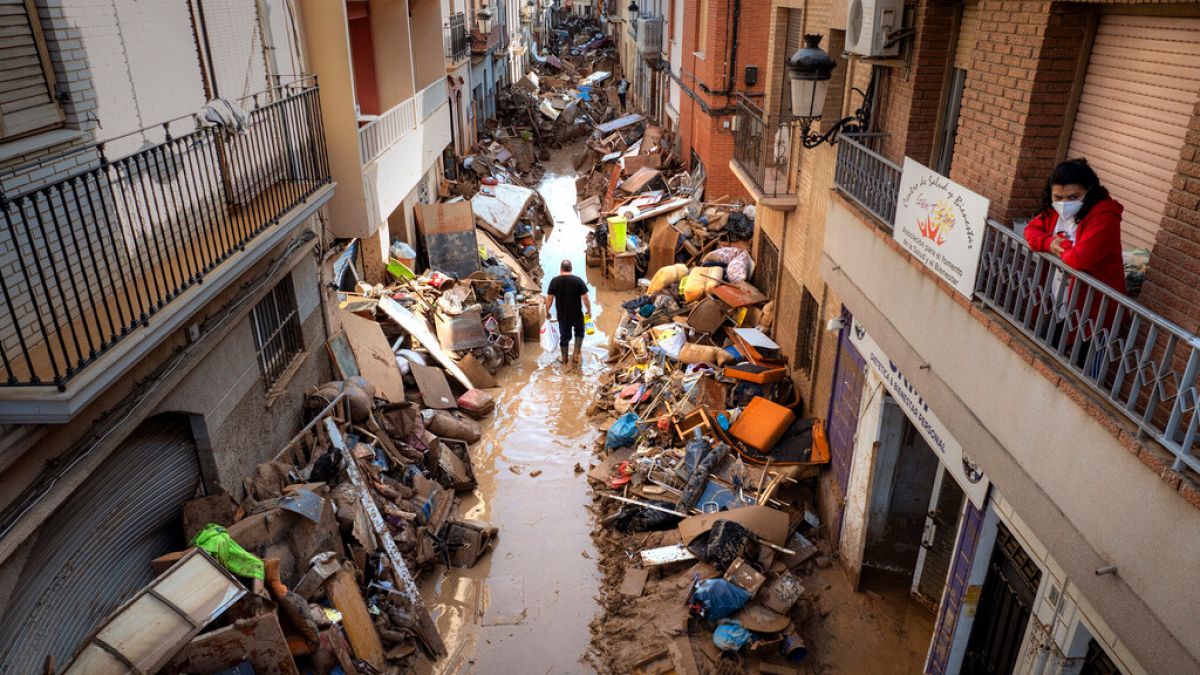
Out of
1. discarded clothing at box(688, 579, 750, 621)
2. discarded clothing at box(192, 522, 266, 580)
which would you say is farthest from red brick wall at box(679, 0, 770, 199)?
discarded clothing at box(192, 522, 266, 580)

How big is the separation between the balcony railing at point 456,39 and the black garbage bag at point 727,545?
16.1m

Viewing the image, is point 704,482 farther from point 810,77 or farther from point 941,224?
point 810,77

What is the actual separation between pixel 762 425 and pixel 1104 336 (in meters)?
5.69

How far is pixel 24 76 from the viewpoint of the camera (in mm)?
5074

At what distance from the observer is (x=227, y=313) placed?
7043 mm

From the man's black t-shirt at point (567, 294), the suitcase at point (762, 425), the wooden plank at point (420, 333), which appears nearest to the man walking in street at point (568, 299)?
the man's black t-shirt at point (567, 294)

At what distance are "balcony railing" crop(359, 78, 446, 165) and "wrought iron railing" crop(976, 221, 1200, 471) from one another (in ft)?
28.3

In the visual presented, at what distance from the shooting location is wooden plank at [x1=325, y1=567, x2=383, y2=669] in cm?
664

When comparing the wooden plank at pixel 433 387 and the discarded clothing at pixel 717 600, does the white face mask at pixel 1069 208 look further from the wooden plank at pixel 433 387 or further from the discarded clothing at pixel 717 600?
the wooden plank at pixel 433 387

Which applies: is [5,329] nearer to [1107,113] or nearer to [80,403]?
[80,403]

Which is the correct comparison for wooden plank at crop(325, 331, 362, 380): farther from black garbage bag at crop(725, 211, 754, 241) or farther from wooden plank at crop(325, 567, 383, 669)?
black garbage bag at crop(725, 211, 754, 241)

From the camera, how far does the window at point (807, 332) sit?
→ 9.91m

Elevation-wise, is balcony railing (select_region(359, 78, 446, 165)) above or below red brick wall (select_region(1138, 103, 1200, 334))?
below

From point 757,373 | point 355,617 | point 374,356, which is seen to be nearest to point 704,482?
point 757,373
